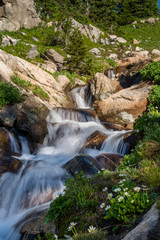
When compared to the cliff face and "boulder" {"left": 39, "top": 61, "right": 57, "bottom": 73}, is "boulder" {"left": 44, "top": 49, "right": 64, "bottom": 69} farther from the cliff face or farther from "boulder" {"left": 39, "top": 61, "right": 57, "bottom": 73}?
the cliff face

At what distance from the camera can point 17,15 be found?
101ft

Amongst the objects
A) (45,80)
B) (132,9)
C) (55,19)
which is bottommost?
(45,80)

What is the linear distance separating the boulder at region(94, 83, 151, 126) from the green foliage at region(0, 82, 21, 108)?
5.77m

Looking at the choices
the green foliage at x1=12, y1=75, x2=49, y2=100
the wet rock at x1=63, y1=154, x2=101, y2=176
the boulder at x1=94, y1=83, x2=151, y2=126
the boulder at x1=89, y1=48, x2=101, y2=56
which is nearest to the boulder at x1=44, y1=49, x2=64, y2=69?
the green foliage at x1=12, y1=75, x2=49, y2=100

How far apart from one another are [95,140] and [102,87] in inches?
301

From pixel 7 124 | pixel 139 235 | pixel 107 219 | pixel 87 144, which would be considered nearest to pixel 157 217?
pixel 139 235

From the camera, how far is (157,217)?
6.11ft

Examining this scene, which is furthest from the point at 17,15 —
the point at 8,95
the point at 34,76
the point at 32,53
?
the point at 8,95

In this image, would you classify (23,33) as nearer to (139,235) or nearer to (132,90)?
(132,90)

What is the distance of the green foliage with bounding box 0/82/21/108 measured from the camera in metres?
9.46

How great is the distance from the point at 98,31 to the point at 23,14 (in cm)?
1431

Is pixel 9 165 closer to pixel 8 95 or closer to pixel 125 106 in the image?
pixel 8 95

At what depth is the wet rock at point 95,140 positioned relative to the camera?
29.6ft

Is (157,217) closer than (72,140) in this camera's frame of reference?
Yes
